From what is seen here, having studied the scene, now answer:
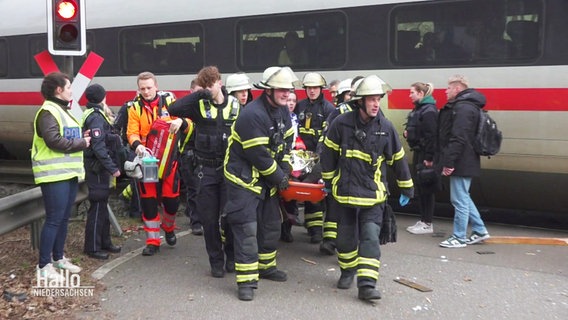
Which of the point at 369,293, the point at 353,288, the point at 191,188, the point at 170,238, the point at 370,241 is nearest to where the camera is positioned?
the point at 369,293

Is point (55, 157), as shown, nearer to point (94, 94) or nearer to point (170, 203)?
point (94, 94)

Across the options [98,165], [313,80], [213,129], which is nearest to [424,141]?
[313,80]

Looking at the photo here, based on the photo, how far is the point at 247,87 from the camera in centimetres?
541

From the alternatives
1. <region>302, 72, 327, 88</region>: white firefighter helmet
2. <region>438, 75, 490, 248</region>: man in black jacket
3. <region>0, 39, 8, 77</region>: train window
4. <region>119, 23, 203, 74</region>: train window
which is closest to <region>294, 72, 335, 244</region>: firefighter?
<region>302, 72, 327, 88</region>: white firefighter helmet

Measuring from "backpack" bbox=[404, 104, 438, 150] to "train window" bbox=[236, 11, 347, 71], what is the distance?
53.1 inches

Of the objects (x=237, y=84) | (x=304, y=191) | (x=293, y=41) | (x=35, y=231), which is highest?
(x=293, y=41)

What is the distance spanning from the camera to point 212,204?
5.11 metres

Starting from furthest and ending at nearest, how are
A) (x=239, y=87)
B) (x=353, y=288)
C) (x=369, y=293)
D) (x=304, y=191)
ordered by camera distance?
(x=239, y=87) → (x=304, y=191) → (x=353, y=288) → (x=369, y=293)

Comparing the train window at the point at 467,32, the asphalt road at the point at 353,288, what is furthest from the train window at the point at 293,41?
the asphalt road at the point at 353,288

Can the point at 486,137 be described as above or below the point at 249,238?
above

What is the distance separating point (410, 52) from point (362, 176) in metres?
3.00

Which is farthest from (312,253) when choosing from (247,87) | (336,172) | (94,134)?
(94,134)

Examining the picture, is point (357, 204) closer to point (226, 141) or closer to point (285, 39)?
point (226, 141)

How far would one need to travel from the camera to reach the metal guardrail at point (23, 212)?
15.9 ft
